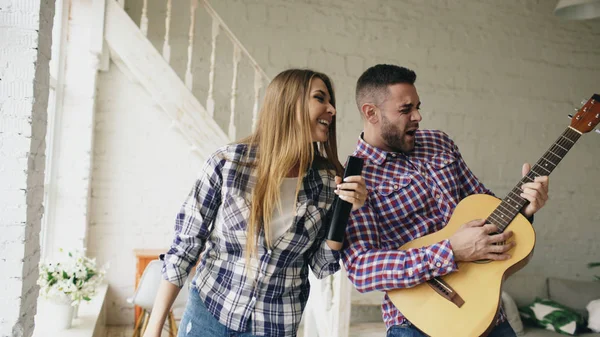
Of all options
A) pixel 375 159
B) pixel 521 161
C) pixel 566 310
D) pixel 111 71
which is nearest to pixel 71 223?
pixel 111 71

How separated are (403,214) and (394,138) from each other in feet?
0.85

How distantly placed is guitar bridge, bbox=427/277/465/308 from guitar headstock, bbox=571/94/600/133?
651mm

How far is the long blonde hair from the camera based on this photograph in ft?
4.91

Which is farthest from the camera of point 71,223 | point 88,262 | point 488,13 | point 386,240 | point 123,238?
point 488,13

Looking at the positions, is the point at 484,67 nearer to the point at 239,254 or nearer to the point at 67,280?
the point at 67,280

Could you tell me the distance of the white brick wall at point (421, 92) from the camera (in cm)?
423

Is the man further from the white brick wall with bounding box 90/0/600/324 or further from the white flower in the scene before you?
the white brick wall with bounding box 90/0/600/324

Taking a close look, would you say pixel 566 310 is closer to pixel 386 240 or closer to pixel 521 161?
pixel 521 161

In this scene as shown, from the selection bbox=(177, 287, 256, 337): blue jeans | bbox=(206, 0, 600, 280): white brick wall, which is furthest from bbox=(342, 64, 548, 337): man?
bbox=(206, 0, 600, 280): white brick wall

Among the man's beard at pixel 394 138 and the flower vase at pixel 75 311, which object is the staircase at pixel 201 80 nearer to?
the man's beard at pixel 394 138

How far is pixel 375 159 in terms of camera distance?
1.80m

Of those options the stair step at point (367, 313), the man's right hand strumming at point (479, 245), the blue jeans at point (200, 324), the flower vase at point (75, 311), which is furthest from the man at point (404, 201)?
the stair step at point (367, 313)

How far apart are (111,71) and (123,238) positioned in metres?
1.34

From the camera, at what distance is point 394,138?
5.81ft
